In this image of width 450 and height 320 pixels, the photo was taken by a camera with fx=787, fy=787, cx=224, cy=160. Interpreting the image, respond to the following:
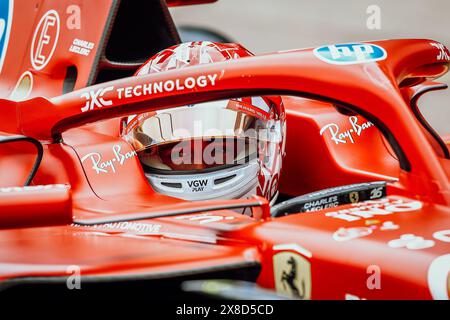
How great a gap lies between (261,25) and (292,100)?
12.7 ft

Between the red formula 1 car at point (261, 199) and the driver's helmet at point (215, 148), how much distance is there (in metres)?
0.07

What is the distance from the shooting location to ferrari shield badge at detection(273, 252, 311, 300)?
61.1 inches

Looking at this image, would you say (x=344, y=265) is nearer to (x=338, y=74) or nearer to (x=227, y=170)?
(x=338, y=74)

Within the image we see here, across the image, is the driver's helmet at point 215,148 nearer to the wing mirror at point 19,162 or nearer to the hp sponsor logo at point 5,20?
the wing mirror at point 19,162

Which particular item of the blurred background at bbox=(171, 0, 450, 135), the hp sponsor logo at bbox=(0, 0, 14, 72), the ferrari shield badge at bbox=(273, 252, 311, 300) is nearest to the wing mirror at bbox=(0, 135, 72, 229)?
the ferrari shield badge at bbox=(273, 252, 311, 300)

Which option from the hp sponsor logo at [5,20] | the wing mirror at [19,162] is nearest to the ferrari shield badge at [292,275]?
the wing mirror at [19,162]

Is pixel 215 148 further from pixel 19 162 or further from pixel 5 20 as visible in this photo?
pixel 5 20

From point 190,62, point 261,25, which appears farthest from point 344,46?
point 261,25

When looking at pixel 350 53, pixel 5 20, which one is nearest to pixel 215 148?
pixel 350 53

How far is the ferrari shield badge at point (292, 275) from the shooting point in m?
1.55

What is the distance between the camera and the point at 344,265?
151cm

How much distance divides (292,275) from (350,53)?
0.64 m

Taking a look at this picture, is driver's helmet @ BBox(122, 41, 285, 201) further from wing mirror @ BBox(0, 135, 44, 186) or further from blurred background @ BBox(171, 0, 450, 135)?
blurred background @ BBox(171, 0, 450, 135)

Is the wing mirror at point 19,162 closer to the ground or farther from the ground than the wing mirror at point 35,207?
farther from the ground
